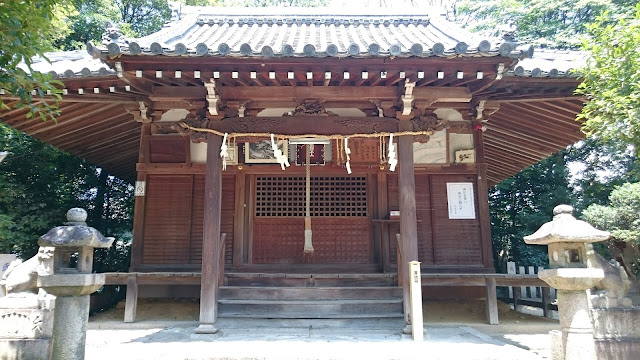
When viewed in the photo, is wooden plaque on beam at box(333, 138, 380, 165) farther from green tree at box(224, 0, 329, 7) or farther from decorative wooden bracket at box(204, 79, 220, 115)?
green tree at box(224, 0, 329, 7)

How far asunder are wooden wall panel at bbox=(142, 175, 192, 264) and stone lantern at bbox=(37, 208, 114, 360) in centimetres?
384

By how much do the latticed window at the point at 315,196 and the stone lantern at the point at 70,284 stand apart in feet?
14.5

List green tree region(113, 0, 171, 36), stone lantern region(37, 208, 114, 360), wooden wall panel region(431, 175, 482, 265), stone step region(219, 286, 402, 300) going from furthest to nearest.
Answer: green tree region(113, 0, 171, 36) → wooden wall panel region(431, 175, 482, 265) → stone step region(219, 286, 402, 300) → stone lantern region(37, 208, 114, 360)

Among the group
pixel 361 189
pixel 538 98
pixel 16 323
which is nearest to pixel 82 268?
pixel 16 323

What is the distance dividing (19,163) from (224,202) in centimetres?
618

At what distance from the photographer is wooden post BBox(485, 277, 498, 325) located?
791 centimetres

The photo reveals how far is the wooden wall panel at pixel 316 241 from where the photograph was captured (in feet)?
29.1

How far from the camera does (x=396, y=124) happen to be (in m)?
6.97

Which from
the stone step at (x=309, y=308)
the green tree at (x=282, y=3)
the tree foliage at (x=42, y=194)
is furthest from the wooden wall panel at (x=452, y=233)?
the green tree at (x=282, y=3)

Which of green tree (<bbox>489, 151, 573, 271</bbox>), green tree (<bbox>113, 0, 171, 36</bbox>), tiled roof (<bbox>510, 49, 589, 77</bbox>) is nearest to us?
tiled roof (<bbox>510, 49, 589, 77</bbox>)

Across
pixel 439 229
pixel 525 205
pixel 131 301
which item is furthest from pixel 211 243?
pixel 525 205

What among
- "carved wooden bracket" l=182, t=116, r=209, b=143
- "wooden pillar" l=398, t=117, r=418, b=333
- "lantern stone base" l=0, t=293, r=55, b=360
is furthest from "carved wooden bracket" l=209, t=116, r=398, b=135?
"lantern stone base" l=0, t=293, r=55, b=360

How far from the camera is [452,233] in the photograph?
29.0 ft

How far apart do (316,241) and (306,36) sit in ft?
14.3
